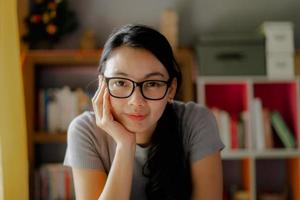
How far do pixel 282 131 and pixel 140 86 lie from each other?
5.62ft

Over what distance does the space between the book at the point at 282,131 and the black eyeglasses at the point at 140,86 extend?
164cm

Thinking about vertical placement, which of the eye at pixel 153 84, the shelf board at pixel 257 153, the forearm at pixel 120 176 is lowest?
the shelf board at pixel 257 153

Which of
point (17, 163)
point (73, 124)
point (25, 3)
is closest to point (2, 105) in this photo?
point (17, 163)

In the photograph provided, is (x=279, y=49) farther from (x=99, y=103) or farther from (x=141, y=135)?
(x=99, y=103)

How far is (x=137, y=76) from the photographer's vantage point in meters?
1.25

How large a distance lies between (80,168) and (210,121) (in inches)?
17.9

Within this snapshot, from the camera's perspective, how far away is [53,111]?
2.71m

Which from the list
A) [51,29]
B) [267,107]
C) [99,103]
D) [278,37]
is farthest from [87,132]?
[267,107]

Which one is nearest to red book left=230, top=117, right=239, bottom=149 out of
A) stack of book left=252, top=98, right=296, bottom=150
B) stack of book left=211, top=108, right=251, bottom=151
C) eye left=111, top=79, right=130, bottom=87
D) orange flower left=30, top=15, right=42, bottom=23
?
stack of book left=211, top=108, right=251, bottom=151

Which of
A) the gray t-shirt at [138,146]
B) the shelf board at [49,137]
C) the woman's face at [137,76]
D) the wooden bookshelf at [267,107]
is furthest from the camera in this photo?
the wooden bookshelf at [267,107]

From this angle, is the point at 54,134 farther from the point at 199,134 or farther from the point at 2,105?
the point at 199,134

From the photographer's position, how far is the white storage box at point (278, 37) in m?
2.70

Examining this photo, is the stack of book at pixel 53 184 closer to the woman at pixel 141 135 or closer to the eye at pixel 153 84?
the woman at pixel 141 135

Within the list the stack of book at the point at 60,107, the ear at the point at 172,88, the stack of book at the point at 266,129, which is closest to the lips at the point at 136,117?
the ear at the point at 172,88
